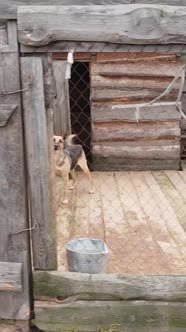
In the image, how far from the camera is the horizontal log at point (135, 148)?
8336 millimetres

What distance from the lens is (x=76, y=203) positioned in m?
6.64

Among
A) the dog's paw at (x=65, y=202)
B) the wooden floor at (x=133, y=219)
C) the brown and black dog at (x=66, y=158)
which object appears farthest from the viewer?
the brown and black dog at (x=66, y=158)

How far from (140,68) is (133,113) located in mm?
796

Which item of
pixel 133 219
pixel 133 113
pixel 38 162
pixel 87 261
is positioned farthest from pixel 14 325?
pixel 133 113

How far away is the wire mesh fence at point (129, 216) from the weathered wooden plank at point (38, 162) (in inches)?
13.7

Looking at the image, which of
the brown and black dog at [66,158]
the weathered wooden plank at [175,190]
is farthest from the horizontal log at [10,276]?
the brown and black dog at [66,158]

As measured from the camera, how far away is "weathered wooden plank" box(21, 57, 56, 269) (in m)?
3.02

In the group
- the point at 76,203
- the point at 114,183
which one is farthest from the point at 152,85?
the point at 76,203

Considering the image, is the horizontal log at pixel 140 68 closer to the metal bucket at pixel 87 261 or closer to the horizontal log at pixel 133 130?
the horizontal log at pixel 133 130

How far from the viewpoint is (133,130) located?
8.28 metres

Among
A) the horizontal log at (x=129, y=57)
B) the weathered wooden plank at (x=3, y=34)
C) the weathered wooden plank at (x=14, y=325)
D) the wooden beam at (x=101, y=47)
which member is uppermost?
the weathered wooden plank at (x=3, y=34)

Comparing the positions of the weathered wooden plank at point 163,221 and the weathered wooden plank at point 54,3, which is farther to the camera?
the weathered wooden plank at point 163,221

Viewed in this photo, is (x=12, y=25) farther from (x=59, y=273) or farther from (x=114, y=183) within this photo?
(x=114, y=183)

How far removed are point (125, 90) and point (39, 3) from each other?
5349mm
